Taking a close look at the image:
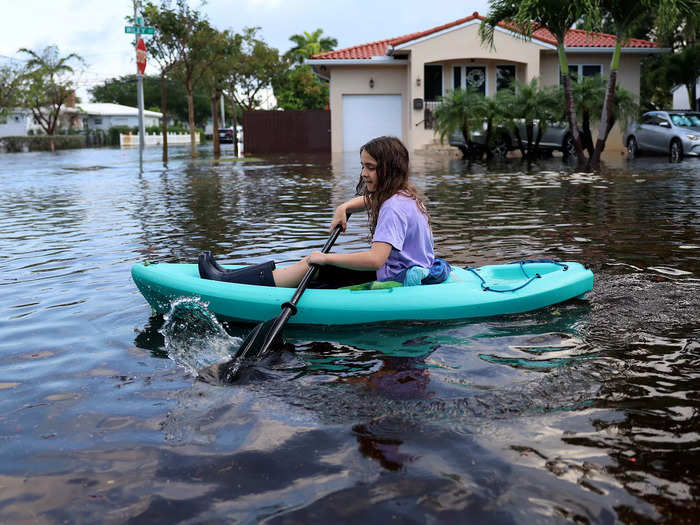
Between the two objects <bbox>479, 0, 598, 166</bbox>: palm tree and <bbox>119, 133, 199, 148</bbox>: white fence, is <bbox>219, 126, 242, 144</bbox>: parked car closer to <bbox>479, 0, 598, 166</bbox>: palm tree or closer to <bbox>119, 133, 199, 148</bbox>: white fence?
<bbox>119, 133, 199, 148</bbox>: white fence

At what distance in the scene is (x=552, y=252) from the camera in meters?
7.17

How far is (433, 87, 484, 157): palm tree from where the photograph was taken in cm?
2130

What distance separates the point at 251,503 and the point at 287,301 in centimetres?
218

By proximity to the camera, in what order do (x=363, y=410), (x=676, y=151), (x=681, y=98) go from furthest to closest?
(x=681, y=98)
(x=676, y=151)
(x=363, y=410)

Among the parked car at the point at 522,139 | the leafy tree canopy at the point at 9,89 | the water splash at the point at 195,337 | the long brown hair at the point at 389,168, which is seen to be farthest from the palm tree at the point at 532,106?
the leafy tree canopy at the point at 9,89

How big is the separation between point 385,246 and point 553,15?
47.1 ft

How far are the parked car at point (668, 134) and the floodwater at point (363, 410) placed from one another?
45.5ft

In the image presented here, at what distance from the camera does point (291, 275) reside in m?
4.92

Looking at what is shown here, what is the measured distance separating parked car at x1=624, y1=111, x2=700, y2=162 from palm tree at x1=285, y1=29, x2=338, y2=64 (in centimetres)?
2590

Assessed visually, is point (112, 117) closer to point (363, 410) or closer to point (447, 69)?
point (447, 69)

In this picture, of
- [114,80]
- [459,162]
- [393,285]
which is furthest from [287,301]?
[114,80]

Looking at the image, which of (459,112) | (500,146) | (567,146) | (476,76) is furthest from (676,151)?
(476,76)

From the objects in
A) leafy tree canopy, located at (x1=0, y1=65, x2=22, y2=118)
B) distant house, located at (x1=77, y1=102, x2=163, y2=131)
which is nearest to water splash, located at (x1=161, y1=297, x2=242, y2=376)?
leafy tree canopy, located at (x1=0, y1=65, x2=22, y2=118)

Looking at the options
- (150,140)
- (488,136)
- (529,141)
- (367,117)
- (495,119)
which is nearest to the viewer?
(495,119)
